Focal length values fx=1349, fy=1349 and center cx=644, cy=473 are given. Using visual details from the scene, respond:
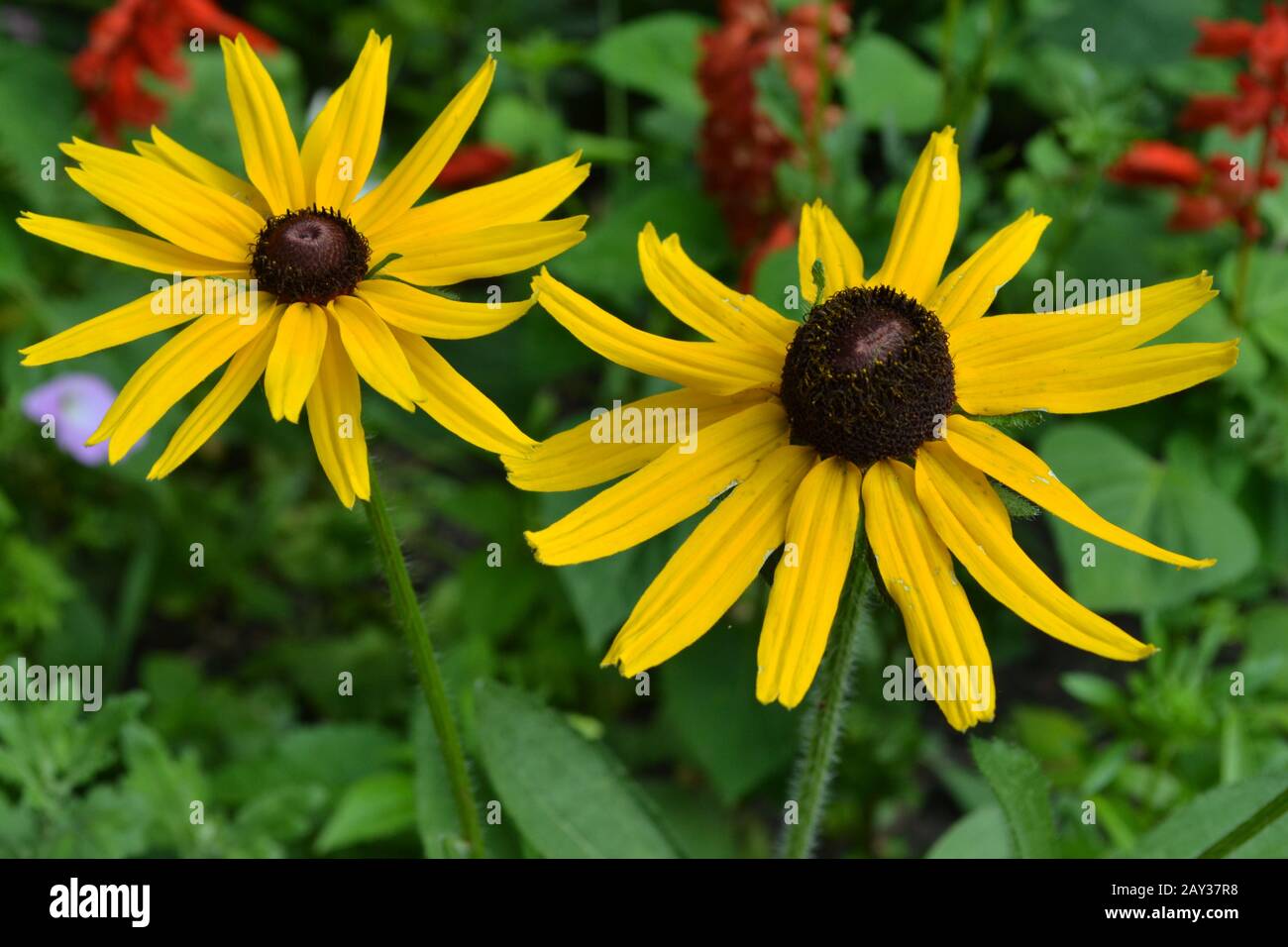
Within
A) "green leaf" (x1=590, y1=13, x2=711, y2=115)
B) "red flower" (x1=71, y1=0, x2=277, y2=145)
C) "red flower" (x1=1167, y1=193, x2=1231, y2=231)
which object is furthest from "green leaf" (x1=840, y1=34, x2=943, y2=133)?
"red flower" (x1=71, y1=0, x2=277, y2=145)

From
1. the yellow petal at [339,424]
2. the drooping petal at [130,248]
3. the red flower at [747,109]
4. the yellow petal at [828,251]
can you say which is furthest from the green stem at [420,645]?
the red flower at [747,109]

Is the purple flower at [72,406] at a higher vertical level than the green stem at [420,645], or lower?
higher

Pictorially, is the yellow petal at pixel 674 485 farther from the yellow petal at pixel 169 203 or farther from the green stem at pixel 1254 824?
the green stem at pixel 1254 824

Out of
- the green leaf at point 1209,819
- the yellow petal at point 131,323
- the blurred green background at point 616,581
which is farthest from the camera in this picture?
the blurred green background at point 616,581

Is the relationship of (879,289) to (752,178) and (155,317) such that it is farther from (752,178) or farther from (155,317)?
(752,178)

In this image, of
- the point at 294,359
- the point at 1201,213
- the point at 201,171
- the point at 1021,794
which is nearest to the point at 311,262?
the point at 294,359
